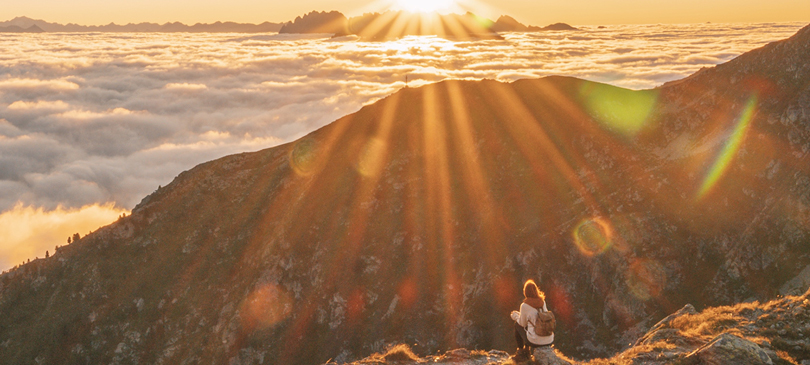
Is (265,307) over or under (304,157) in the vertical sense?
under

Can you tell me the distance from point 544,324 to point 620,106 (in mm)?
42251

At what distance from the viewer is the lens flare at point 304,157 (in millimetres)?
62188

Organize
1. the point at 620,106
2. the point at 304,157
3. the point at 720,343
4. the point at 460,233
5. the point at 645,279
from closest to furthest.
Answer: the point at 720,343 → the point at 645,279 → the point at 460,233 → the point at 620,106 → the point at 304,157

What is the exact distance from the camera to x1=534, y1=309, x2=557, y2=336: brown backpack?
13047 millimetres

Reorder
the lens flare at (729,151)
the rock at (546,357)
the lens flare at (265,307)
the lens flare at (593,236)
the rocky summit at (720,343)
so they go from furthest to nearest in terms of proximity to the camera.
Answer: the lens flare at (265,307), the lens flare at (593,236), the lens flare at (729,151), the rock at (546,357), the rocky summit at (720,343)

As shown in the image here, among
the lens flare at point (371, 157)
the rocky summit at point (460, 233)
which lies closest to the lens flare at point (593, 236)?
the rocky summit at point (460, 233)

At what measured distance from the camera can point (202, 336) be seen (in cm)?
5084

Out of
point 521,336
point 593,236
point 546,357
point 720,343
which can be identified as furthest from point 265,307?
point 720,343

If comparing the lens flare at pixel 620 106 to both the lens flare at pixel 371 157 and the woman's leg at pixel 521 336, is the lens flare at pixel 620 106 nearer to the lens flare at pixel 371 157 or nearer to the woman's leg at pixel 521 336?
the lens flare at pixel 371 157

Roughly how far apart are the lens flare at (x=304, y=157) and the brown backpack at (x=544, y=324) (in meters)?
51.4

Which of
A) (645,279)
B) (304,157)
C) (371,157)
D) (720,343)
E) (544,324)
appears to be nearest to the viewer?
(720,343)

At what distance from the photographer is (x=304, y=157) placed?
63.1 m

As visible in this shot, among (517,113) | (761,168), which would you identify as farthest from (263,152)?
(761,168)

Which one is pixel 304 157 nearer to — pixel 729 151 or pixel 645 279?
pixel 645 279
